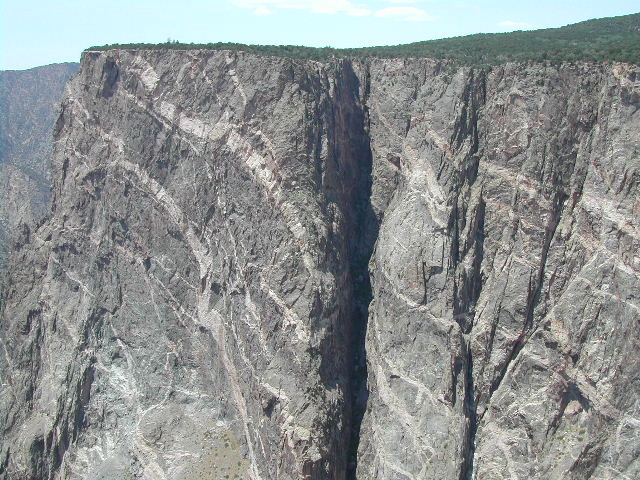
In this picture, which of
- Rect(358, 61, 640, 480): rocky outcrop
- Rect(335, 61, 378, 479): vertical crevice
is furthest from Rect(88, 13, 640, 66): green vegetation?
Rect(335, 61, 378, 479): vertical crevice

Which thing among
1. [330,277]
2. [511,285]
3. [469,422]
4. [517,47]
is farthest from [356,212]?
[469,422]

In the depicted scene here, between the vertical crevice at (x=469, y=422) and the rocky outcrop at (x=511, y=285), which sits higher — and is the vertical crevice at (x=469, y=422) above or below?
below

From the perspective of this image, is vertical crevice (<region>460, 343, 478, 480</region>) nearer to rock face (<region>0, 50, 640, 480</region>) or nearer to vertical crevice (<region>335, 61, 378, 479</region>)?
rock face (<region>0, 50, 640, 480</region>)

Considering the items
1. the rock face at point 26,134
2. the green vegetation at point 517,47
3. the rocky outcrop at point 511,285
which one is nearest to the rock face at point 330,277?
the rocky outcrop at point 511,285

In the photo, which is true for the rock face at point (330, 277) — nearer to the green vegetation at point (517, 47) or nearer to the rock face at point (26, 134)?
the green vegetation at point (517, 47)

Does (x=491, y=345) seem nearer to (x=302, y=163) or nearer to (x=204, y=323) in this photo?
(x=302, y=163)

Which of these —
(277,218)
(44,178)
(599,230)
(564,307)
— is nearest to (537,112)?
(599,230)
